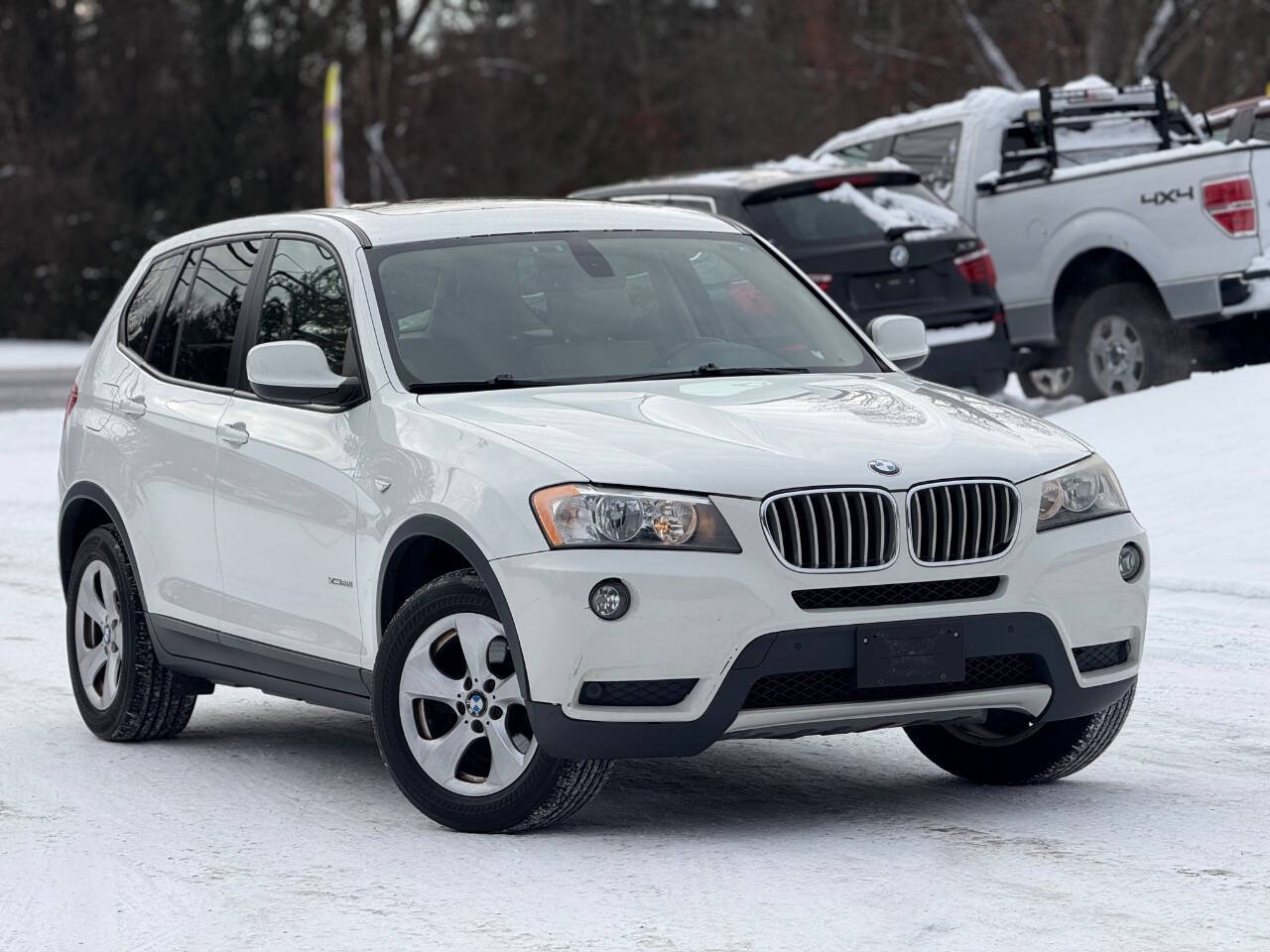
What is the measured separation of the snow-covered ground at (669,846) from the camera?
Result: 16.7 feet

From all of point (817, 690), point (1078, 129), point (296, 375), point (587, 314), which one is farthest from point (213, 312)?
point (1078, 129)

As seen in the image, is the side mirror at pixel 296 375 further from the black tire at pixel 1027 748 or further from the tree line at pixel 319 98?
the tree line at pixel 319 98

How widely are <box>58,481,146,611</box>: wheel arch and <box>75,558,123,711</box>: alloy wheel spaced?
0.11 meters

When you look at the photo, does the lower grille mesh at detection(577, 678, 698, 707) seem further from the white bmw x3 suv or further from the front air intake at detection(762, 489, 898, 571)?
the front air intake at detection(762, 489, 898, 571)

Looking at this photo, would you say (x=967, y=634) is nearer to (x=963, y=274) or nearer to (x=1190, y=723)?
(x=1190, y=723)

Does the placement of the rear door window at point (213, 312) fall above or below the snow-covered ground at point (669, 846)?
above

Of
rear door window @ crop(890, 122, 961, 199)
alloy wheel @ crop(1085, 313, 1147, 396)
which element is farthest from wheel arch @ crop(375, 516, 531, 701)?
rear door window @ crop(890, 122, 961, 199)

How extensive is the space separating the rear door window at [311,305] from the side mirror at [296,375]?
0.13 metres

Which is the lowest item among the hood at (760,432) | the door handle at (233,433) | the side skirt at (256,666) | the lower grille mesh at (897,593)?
the side skirt at (256,666)

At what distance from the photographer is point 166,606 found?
7.62 metres

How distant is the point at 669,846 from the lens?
19.5ft

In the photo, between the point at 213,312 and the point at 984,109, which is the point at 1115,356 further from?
the point at 213,312

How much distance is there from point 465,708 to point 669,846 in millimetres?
628

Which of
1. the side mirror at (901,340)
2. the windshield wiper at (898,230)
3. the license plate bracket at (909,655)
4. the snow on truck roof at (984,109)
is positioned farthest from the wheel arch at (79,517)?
the snow on truck roof at (984,109)
